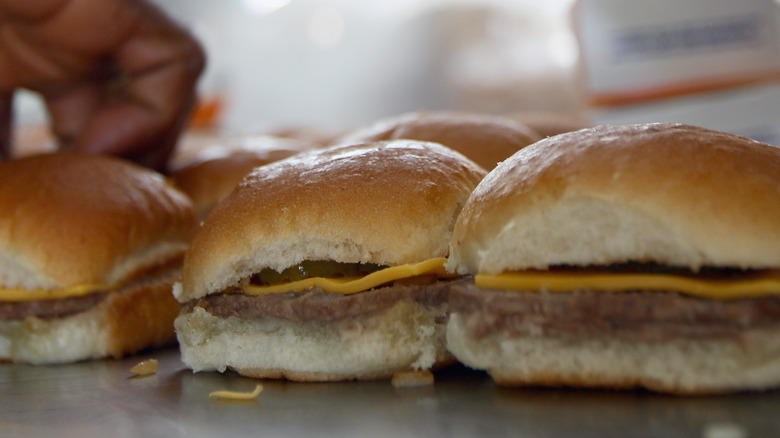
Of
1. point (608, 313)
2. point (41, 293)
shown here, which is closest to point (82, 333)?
point (41, 293)

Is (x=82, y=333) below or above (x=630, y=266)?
below

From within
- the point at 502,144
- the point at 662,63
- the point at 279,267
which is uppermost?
the point at 662,63

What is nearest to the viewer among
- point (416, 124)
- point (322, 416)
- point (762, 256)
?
point (762, 256)

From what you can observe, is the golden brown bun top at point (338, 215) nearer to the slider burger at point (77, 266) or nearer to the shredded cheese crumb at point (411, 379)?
the shredded cheese crumb at point (411, 379)

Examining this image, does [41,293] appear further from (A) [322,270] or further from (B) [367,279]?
(B) [367,279]

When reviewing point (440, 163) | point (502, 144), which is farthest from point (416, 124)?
point (440, 163)

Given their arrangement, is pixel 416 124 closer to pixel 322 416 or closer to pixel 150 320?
pixel 150 320
